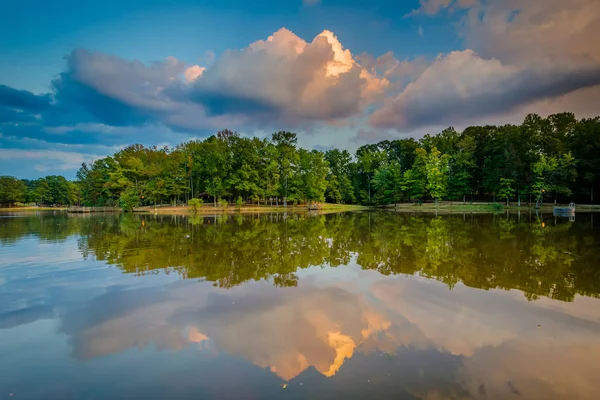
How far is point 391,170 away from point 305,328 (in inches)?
2809

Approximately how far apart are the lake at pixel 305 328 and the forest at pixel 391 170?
174 feet

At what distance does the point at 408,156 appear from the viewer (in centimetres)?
8138

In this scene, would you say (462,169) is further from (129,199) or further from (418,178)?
(129,199)

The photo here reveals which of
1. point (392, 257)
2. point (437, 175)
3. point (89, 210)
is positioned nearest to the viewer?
point (392, 257)

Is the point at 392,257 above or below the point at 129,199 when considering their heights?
below

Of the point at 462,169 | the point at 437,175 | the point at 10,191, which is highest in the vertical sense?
the point at 462,169

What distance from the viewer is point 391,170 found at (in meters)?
73.9

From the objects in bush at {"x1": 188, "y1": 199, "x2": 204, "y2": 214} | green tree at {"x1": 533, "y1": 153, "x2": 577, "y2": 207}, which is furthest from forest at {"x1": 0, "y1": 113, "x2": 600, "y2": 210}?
bush at {"x1": 188, "y1": 199, "x2": 204, "y2": 214}

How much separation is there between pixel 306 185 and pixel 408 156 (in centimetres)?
2949

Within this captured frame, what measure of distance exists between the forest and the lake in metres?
53.0

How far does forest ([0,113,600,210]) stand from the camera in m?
56.1

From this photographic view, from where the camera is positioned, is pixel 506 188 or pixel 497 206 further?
pixel 506 188

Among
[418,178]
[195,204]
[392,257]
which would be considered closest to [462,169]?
[418,178]

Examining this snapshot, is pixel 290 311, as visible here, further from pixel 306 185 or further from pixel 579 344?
pixel 306 185
